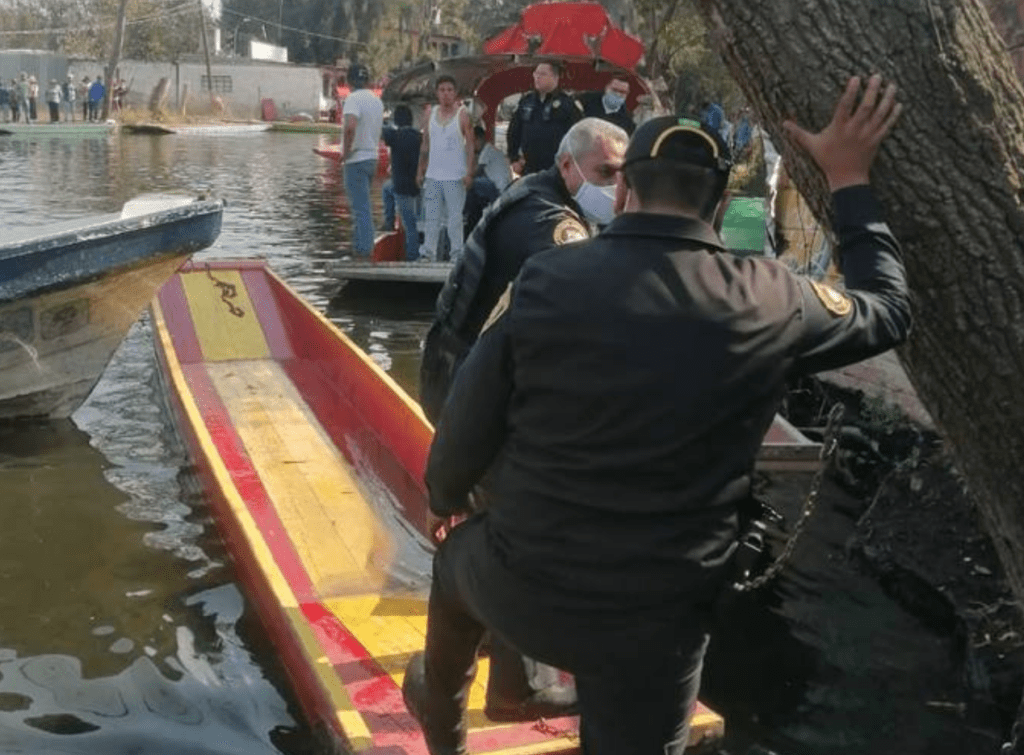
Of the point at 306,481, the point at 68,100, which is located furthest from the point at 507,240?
the point at 68,100

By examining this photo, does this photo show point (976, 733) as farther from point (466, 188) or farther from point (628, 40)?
point (628, 40)

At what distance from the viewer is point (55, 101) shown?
42500 mm

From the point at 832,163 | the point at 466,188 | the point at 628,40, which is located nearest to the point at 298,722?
the point at 832,163

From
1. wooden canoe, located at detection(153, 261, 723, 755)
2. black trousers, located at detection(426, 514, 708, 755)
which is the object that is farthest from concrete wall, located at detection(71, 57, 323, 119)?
black trousers, located at detection(426, 514, 708, 755)

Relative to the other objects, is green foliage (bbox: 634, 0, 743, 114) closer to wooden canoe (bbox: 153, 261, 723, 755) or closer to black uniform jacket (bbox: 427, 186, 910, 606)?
wooden canoe (bbox: 153, 261, 723, 755)

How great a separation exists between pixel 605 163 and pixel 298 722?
235 cm

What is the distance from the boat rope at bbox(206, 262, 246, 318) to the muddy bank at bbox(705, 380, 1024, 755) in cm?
439

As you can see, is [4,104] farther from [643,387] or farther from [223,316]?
[643,387]

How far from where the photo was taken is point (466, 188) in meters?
11.3

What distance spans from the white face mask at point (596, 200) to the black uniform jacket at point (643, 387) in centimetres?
153

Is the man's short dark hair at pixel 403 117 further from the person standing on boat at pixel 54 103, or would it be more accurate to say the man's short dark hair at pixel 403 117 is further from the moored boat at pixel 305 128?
the moored boat at pixel 305 128

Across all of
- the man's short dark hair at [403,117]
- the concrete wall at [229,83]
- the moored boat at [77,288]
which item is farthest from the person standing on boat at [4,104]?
the moored boat at [77,288]

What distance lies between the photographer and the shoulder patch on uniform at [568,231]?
3793 millimetres

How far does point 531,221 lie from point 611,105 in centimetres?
803
